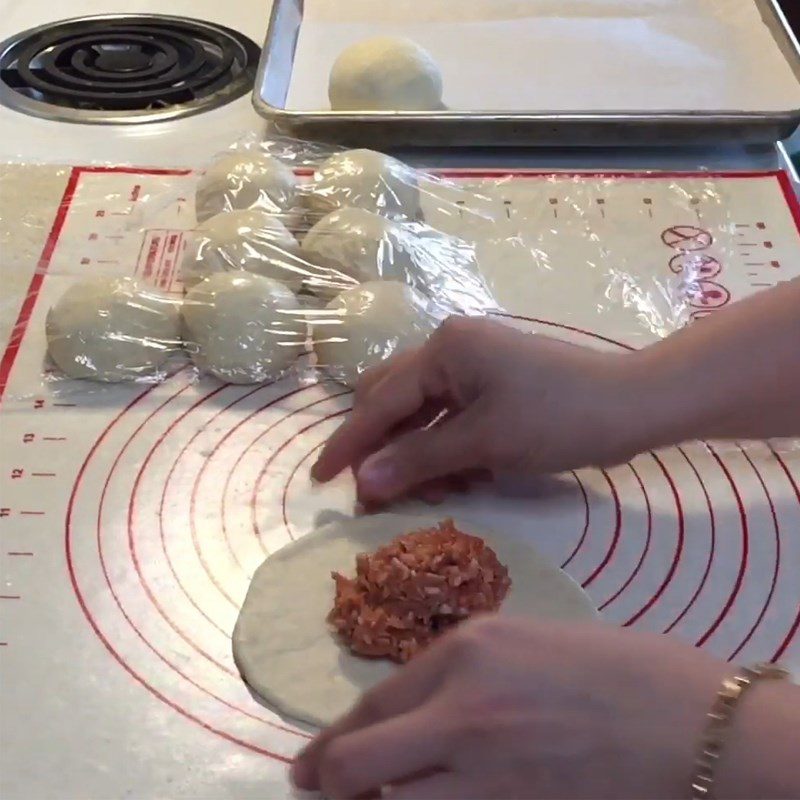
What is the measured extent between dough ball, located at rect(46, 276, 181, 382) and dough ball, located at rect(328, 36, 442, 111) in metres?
0.41

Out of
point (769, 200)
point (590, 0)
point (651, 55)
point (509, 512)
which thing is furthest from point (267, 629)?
point (590, 0)

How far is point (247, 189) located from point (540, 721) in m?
0.73

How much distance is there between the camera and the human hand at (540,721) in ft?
1.57

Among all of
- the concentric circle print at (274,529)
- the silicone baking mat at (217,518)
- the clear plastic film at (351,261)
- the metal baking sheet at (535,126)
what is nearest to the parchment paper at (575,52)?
the metal baking sheet at (535,126)

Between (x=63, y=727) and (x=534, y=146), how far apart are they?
2.80ft

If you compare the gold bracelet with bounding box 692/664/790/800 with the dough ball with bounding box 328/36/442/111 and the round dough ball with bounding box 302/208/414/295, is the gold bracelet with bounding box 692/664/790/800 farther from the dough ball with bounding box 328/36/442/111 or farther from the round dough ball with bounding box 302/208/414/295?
the dough ball with bounding box 328/36/442/111

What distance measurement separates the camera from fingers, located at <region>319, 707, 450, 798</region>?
498 mm

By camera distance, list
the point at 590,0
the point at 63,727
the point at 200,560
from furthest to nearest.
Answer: the point at 590,0
the point at 200,560
the point at 63,727

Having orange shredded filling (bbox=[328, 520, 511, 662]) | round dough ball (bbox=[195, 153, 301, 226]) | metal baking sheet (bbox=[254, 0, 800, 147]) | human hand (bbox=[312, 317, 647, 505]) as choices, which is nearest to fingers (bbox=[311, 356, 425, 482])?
human hand (bbox=[312, 317, 647, 505])

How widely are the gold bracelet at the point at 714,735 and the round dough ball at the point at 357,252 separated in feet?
2.00

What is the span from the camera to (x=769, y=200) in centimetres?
114

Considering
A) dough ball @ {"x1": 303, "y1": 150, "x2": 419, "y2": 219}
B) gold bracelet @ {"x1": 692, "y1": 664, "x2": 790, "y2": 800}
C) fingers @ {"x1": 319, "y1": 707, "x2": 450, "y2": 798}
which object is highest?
gold bracelet @ {"x1": 692, "y1": 664, "x2": 790, "y2": 800}

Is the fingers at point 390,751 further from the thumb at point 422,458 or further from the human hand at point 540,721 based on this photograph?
the thumb at point 422,458

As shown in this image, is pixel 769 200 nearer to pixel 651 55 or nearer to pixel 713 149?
pixel 713 149
